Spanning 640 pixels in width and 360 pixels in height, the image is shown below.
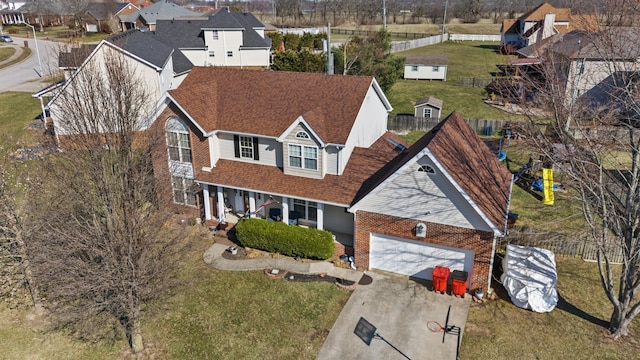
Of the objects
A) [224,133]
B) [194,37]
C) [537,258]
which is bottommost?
[537,258]

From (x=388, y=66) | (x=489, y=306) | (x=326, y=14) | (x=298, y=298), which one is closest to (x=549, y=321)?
(x=489, y=306)

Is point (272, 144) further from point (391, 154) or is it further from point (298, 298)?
point (298, 298)

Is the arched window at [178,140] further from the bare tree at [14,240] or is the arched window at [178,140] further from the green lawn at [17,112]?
the green lawn at [17,112]

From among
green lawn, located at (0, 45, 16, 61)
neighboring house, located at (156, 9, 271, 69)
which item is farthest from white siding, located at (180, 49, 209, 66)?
green lawn, located at (0, 45, 16, 61)

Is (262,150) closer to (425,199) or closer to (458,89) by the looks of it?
(425,199)

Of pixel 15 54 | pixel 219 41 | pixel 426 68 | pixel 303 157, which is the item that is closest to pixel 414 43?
pixel 426 68

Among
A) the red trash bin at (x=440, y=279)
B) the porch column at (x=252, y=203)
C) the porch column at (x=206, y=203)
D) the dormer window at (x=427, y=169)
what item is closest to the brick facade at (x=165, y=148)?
the porch column at (x=206, y=203)

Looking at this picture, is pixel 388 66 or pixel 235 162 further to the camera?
pixel 388 66
